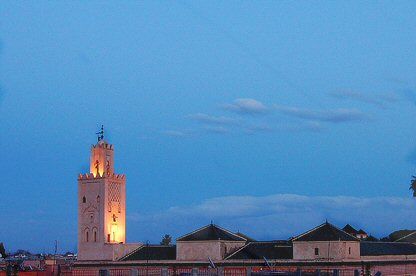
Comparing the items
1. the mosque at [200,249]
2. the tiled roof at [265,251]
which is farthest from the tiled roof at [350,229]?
the tiled roof at [265,251]

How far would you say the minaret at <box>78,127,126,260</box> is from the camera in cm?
9794

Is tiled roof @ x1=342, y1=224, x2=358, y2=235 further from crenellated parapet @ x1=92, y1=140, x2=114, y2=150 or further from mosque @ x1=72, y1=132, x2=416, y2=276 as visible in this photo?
crenellated parapet @ x1=92, y1=140, x2=114, y2=150

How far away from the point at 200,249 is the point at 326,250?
→ 12.9m

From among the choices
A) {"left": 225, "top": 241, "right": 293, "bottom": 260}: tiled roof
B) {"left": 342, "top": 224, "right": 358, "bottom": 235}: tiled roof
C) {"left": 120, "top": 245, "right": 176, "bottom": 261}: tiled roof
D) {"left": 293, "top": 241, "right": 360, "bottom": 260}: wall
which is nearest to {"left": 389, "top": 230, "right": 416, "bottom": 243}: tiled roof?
{"left": 342, "top": 224, "right": 358, "bottom": 235}: tiled roof

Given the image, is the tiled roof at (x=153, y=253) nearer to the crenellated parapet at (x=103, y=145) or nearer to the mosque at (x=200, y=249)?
the mosque at (x=200, y=249)

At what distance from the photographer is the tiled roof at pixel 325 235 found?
80.6 m

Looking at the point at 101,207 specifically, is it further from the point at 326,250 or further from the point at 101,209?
the point at 326,250

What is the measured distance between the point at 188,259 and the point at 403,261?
20.7 m

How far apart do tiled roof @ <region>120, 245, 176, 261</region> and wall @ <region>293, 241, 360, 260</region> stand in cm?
1384

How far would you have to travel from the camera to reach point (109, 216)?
99438 millimetres

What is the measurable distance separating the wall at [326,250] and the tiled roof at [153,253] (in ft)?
45.4

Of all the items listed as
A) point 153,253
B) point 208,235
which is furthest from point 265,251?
point 153,253

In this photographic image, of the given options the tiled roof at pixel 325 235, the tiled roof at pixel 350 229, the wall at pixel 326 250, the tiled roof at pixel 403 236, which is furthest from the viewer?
the tiled roof at pixel 350 229

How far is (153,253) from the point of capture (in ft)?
301
